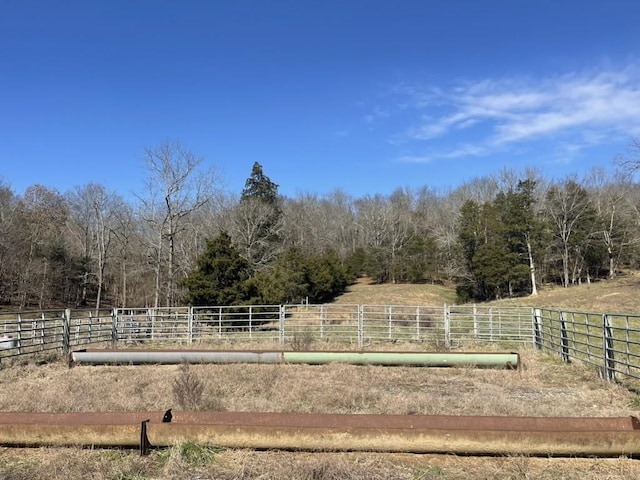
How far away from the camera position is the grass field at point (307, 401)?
4230 millimetres

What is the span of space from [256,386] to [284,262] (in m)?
34.7

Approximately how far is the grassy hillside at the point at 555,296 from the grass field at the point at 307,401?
24.8m

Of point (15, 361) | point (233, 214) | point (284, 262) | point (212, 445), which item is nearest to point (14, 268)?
point (233, 214)

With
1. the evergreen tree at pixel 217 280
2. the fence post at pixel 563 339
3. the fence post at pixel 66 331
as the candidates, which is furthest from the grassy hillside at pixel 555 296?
the fence post at pixel 66 331

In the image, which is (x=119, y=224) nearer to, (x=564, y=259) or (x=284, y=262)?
(x=284, y=262)

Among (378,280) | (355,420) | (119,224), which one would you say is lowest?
(355,420)

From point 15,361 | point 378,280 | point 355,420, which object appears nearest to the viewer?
point 355,420

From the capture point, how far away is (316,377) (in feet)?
31.5

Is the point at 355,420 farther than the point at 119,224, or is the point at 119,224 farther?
the point at 119,224

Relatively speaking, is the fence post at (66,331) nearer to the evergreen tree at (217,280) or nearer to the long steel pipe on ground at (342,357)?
the long steel pipe on ground at (342,357)

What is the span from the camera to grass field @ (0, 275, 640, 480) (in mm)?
4230

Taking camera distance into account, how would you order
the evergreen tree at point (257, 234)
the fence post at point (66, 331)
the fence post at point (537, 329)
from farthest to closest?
the evergreen tree at point (257, 234) → the fence post at point (537, 329) → the fence post at point (66, 331)

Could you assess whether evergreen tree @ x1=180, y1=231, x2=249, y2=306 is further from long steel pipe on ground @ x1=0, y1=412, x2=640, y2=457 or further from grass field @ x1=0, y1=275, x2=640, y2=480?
long steel pipe on ground @ x1=0, y1=412, x2=640, y2=457

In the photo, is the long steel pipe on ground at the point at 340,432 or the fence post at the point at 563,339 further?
the fence post at the point at 563,339
